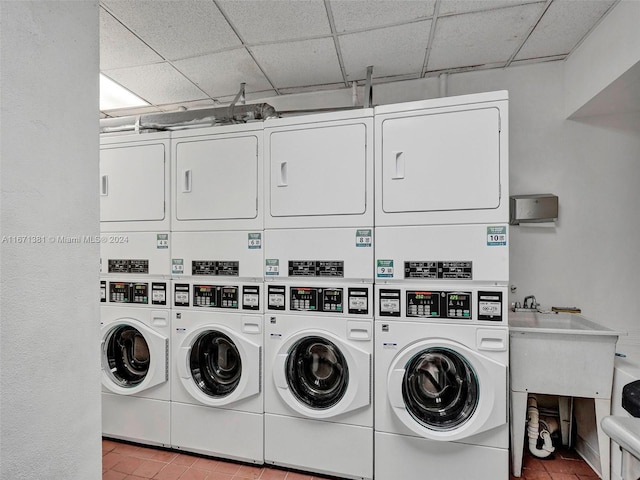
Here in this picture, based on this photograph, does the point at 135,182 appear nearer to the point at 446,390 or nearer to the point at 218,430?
the point at 218,430

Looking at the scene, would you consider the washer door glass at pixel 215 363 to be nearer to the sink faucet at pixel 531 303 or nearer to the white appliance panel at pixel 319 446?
the white appliance panel at pixel 319 446

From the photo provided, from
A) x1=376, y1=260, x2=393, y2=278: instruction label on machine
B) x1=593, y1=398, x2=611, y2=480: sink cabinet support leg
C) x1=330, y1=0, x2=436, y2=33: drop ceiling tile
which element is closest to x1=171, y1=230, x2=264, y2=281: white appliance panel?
x1=376, y1=260, x2=393, y2=278: instruction label on machine

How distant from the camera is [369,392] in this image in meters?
2.03

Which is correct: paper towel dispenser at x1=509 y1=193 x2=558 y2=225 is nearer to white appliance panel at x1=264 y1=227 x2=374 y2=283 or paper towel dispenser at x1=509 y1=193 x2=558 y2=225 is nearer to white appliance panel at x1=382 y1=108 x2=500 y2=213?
white appliance panel at x1=382 y1=108 x2=500 y2=213

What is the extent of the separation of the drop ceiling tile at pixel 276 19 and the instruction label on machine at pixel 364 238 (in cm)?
138

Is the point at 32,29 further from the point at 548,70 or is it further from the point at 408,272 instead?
the point at 548,70

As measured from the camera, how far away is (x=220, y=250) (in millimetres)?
2340

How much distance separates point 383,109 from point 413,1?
2.04 ft

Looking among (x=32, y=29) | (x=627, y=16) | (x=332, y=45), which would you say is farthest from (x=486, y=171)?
(x=32, y=29)

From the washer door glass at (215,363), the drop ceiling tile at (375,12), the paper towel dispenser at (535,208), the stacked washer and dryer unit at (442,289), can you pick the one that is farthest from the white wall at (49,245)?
the paper towel dispenser at (535,208)

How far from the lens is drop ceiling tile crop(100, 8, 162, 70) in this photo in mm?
2125

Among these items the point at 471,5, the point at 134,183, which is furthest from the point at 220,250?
the point at 471,5

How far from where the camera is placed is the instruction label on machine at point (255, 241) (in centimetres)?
227

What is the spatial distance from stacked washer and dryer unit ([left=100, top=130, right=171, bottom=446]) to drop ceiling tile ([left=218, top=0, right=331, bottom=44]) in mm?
989
